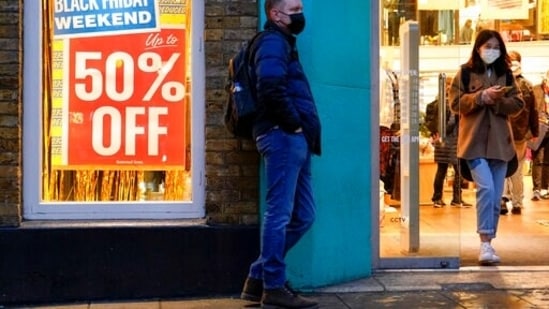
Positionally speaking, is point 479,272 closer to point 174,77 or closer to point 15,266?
point 174,77

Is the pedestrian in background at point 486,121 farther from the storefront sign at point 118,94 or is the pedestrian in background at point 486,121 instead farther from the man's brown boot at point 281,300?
the storefront sign at point 118,94

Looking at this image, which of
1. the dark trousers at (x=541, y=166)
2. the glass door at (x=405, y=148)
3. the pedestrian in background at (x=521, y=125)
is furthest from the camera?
the dark trousers at (x=541, y=166)

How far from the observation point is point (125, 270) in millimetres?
5789

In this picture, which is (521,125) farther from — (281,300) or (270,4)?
(281,300)

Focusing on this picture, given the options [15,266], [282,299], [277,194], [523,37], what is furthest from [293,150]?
[523,37]

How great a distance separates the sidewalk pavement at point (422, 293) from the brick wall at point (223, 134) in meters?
0.61

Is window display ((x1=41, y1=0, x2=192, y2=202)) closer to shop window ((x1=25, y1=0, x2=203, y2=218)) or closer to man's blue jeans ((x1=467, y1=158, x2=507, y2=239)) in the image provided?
shop window ((x1=25, y1=0, x2=203, y2=218))

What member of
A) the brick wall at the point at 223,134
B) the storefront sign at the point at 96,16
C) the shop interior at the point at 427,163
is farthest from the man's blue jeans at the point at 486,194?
the storefront sign at the point at 96,16

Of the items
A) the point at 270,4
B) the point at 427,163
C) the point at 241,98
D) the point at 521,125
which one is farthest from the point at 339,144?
the point at 521,125

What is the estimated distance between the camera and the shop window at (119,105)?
5.95 metres

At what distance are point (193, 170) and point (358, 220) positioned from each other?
1.18m

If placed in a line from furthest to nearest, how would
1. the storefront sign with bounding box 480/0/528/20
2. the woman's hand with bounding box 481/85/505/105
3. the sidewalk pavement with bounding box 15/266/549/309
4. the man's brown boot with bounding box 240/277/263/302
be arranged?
1. the storefront sign with bounding box 480/0/528/20
2. the woman's hand with bounding box 481/85/505/105
3. the sidewalk pavement with bounding box 15/266/549/309
4. the man's brown boot with bounding box 240/277/263/302

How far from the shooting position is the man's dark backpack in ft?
17.0

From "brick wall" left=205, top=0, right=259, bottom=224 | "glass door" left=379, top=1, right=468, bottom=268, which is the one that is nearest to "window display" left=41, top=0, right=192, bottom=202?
"brick wall" left=205, top=0, right=259, bottom=224
